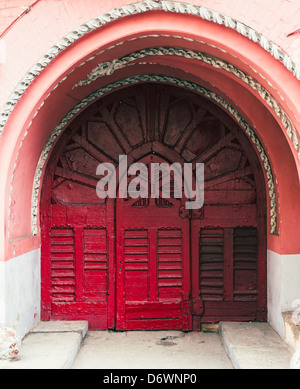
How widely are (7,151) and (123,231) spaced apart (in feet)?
6.55

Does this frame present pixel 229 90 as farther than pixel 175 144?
No

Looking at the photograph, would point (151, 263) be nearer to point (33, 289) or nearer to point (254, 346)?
point (33, 289)

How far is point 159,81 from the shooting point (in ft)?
18.6

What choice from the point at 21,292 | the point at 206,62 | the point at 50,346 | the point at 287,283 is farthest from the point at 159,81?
the point at 50,346

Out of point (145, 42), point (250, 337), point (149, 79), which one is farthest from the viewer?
point (149, 79)

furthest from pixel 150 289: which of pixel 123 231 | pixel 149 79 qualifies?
pixel 149 79

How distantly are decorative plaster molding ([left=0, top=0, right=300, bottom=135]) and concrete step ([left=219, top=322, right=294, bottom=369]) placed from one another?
243 cm

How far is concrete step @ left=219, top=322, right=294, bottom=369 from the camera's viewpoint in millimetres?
4320

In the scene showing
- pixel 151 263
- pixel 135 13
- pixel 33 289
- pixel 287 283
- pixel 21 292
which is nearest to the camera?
pixel 135 13

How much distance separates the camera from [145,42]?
449 cm

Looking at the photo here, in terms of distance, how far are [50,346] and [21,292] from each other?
1.98ft

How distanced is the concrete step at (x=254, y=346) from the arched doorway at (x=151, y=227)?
33cm

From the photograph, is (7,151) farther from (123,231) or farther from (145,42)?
(123,231)

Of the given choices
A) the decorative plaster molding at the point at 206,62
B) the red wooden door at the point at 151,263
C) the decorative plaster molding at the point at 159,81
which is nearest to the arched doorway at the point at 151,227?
the red wooden door at the point at 151,263
